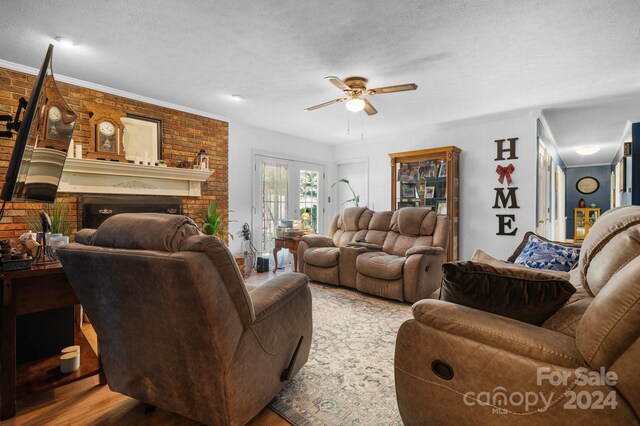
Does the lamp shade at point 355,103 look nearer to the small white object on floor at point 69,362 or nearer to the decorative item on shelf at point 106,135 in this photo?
the decorative item on shelf at point 106,135

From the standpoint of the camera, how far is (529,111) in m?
4.45

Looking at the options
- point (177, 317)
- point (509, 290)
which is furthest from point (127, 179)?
point (509, 290)

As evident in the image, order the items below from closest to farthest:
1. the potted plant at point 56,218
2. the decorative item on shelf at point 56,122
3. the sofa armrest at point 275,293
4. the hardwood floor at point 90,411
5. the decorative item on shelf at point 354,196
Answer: the decorative item on shelf at point 56,122 < the sofa armrest at point 275,293 < the hardwood floor at point 90,411 < the potted plant at point 56,218 < the decorative item on shelf at point 354,196

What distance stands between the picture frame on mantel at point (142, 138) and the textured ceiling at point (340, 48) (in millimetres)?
344

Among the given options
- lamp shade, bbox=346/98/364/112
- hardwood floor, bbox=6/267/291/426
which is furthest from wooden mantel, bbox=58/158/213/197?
hardwood floor, bbox=6/267/291/426

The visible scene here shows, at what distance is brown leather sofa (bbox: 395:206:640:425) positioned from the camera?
918 mm

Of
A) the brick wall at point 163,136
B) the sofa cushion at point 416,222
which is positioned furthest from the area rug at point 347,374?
the brick wall at point 163,136

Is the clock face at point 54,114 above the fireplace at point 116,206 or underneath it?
above

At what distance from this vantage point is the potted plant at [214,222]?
4.31 meters

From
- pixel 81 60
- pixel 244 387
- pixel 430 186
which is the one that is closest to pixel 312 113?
pixel 430 186

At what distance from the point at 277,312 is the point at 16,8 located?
8.95 ft

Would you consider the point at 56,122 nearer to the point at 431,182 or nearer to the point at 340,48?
the point at 340,48

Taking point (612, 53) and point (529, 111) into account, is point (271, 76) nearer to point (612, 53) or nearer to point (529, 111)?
point (612, 53)

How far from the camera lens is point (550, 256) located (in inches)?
92.4
